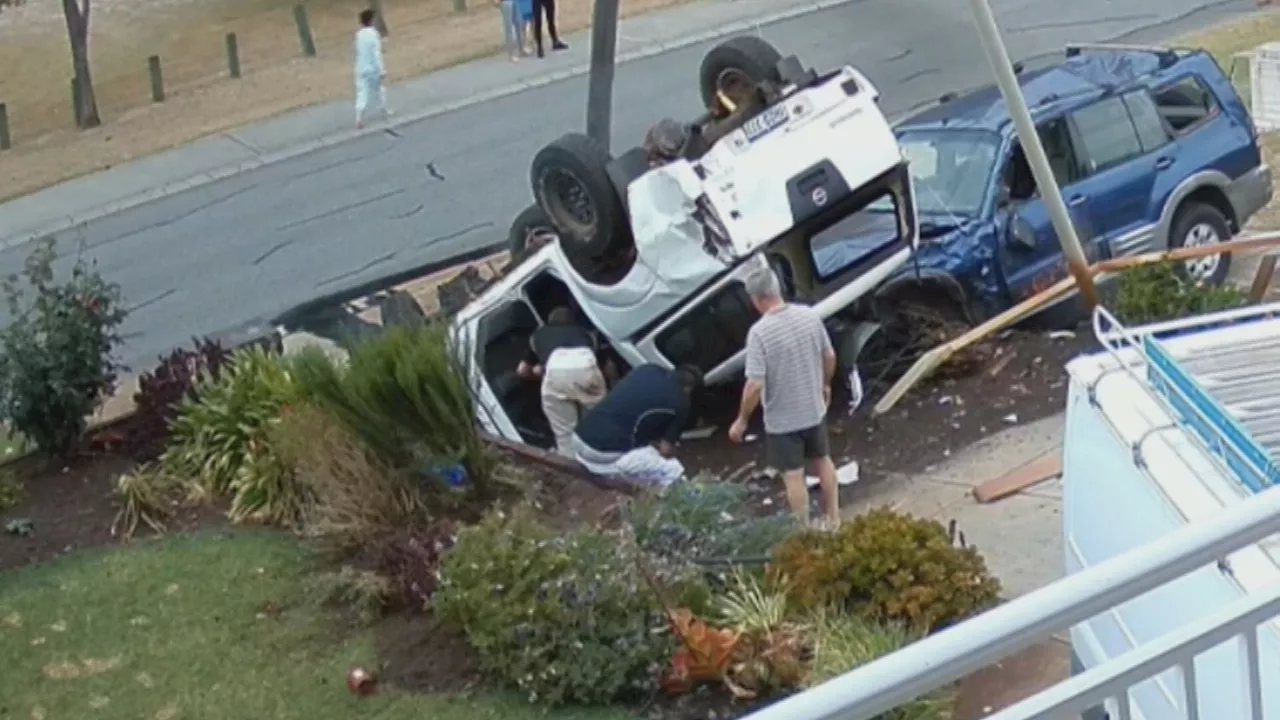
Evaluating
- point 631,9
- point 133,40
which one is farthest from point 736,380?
point 133,40

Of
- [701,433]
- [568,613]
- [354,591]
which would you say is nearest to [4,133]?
[701,433]

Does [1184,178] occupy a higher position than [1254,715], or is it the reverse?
[1254,715]

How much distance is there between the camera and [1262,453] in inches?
201

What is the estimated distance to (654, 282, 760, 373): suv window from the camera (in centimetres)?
1223

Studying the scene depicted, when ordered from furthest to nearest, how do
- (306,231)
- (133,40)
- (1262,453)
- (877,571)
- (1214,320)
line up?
(133,40), (306,231), (877,571), (1214,320), (1262,453)

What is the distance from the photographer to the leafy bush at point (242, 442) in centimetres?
1172

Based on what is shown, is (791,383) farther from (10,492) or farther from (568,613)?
(10,492)

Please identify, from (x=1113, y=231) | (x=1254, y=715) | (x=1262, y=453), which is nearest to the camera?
(x=1254, y=715)

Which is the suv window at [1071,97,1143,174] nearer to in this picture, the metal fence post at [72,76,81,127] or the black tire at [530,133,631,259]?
the black tire at [530,133,631,259]

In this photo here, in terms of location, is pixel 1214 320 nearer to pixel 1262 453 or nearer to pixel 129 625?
pixel 1262 453

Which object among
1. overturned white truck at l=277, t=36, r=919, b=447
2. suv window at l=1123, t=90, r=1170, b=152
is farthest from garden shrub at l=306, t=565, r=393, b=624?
suv window at l=1123, t=90, r=1170, b=152

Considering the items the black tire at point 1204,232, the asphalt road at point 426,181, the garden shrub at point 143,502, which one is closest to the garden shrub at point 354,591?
the garden shrub at point 143,502

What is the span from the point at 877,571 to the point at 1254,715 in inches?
190

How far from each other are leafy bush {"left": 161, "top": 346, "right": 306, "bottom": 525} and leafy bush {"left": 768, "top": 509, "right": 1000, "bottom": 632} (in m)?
4.16
